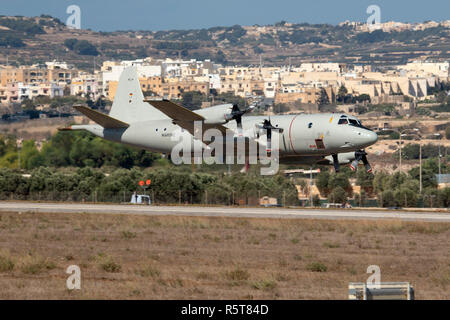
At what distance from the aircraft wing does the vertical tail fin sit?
20.8 feet

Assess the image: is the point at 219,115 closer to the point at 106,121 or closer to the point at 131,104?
the point at 106,121

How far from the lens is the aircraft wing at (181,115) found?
55031 mm

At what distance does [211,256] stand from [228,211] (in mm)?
24620

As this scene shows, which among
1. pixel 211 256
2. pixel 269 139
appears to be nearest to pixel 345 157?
pixel 269 139

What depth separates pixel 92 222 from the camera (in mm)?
59719

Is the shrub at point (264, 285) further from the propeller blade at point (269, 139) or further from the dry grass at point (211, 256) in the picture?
the propeller blade at point (269, 139)

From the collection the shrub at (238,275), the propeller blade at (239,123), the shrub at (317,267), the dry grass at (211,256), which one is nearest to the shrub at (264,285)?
the dry grass at (211,256)

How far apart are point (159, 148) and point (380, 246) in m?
20.4

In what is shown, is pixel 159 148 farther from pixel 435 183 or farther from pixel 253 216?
pixel 435 183

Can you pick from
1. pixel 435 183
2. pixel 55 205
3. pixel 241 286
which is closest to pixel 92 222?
pixel 55 205

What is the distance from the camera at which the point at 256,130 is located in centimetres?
5678

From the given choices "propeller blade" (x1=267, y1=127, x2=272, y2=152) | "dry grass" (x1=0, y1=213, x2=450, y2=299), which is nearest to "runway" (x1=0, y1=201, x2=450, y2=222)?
"dry grass" (x1=0, y1=213, x2=450, y2=299)

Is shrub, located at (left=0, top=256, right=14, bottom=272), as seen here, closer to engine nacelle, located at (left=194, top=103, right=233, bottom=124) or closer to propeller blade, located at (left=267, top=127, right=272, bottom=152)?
engine nacelle, located at (left=194, top=103, right=233, bottom=124)

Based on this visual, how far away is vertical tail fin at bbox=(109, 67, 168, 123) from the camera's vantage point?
64.4 metres
